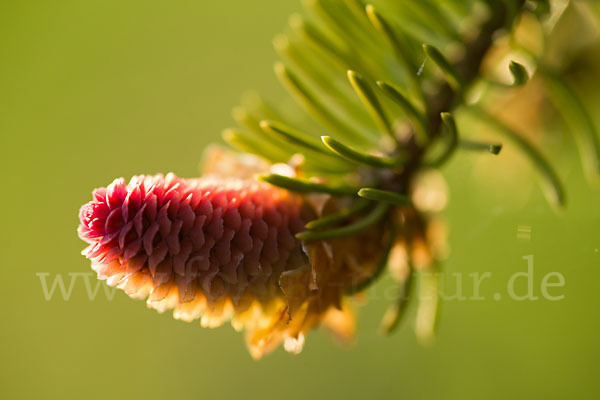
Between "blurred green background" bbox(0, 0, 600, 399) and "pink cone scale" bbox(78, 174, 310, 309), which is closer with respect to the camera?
"pink cone scale" bbox(78, 174, 310, 309)

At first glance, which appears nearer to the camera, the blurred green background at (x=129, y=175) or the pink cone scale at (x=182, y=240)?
the pink cone scale at (x=182, y=240)

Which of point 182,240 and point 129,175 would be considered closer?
point 182,240

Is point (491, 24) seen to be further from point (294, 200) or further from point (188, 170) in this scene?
point (188, 170)

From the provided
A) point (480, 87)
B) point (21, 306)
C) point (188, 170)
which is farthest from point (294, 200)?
point (21, 306)
